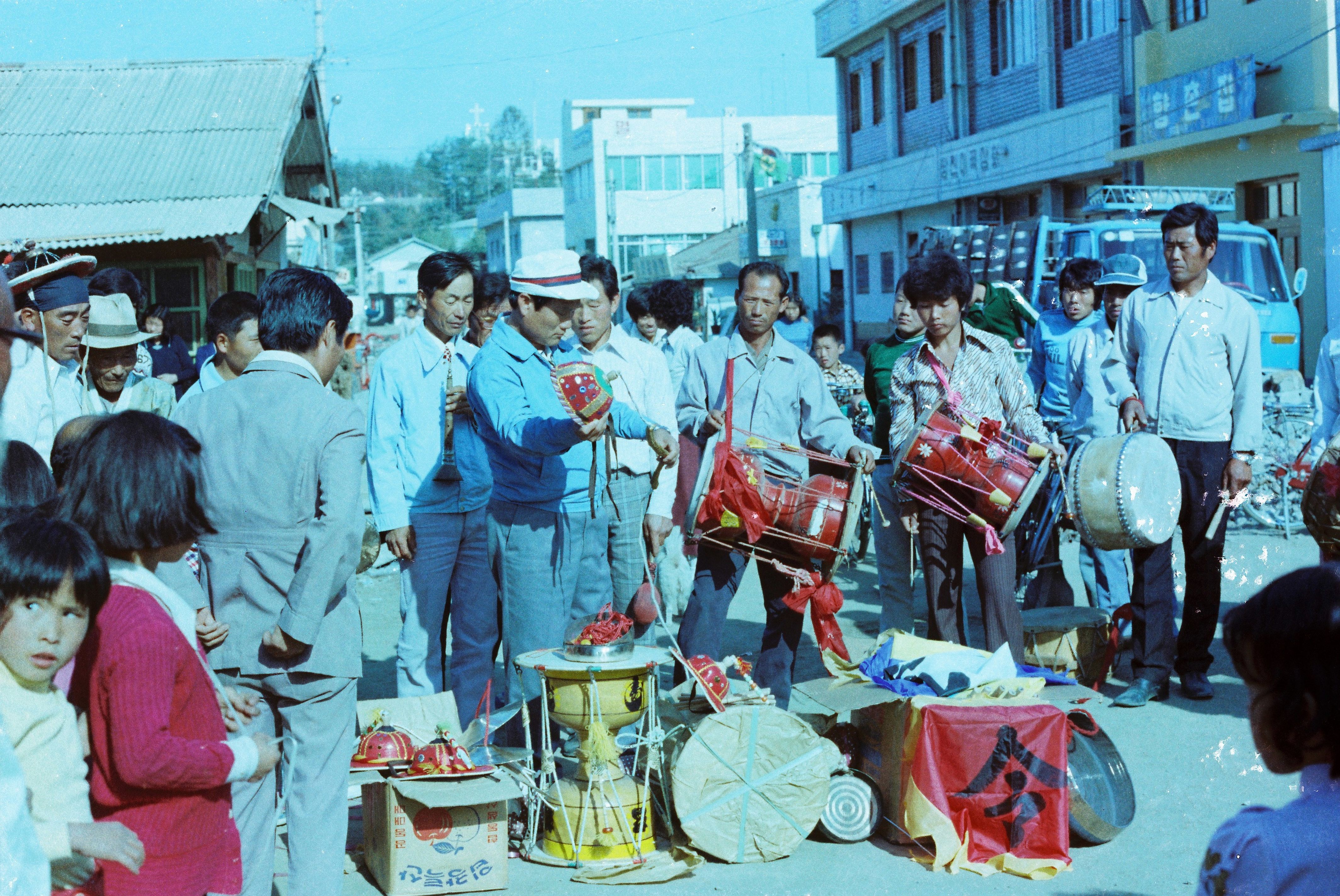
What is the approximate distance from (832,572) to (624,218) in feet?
186

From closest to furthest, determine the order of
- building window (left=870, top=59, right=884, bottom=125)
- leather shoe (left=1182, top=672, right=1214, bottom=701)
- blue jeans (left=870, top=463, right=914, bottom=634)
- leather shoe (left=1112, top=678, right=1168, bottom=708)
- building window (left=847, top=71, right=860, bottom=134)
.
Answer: leather shoe (left=1112, top=678, right=1168, bottom=708), leather shoe (left=1182, top=672, right=1214, bottom=701), blue jeans (left=870, top=463, right=914, bottom=634), building window (left=870, top=59, right=884, bottom=125), building window (left=847, top=71, right=860, bottom=134)

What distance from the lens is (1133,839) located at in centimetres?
423

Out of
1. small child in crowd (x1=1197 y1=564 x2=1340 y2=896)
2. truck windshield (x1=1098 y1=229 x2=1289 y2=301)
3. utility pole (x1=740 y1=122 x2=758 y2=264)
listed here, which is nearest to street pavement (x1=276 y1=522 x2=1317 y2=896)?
small child in crowd (x1=1197 y1=564 x2=1340 y2=896)

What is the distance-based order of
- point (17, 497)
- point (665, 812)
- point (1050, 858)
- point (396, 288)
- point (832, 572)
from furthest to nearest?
point (396, 288) → point (832, 572) → point (665, 812) → point (1050, 858) → point (17, 497)

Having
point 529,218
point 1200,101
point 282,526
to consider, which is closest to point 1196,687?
point 282,526

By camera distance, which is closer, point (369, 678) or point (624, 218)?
point (369, 678)

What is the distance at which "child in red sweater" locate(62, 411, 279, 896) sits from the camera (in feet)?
7.59

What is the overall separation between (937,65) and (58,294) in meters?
25.6

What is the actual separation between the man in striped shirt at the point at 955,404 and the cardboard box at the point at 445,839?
2102 mm

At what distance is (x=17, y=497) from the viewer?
235cm

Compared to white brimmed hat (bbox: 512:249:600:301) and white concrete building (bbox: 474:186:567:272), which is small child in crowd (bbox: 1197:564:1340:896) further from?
white concrete building (bbox: 474:186:567:272)

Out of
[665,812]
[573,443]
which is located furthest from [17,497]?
[665,812]

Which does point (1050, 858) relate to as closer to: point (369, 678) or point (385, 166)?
point (369, 678)

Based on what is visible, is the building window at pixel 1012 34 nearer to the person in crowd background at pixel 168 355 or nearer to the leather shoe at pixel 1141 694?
A: the person in crowd background at pixel 168 355
